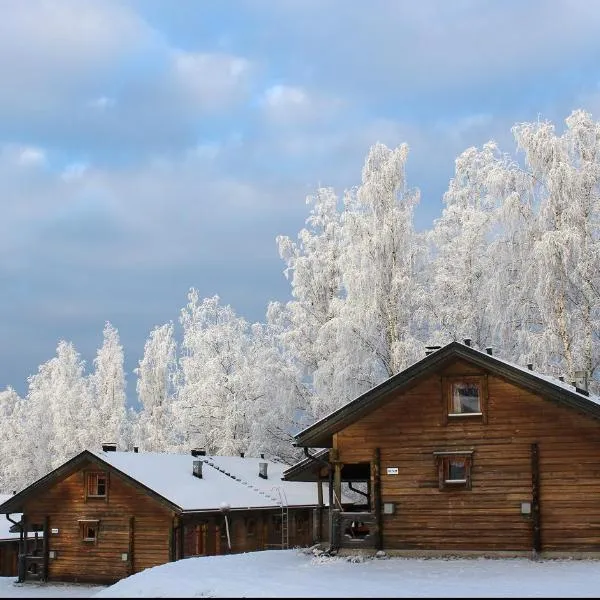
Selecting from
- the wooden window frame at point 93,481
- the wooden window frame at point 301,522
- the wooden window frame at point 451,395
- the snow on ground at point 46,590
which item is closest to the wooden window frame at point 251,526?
the wooden window frame at point 301,522

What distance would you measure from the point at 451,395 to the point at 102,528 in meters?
17.4

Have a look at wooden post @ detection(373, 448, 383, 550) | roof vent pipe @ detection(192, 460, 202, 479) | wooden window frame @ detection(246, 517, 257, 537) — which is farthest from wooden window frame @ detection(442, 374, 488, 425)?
wooden window frame @ detection(246, 517, 257, 537)

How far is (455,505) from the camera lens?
25.9 metres

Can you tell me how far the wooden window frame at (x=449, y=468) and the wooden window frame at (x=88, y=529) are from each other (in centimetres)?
1663

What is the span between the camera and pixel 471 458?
25.8 metres

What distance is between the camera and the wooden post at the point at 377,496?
2642 cm

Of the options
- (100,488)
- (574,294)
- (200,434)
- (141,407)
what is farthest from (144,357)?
(574,294)

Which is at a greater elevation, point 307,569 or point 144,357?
point 144,357

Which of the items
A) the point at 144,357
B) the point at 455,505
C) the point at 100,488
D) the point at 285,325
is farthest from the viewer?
the point at 144,357

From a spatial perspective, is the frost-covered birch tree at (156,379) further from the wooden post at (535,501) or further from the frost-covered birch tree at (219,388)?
the wooden post at (535,501)

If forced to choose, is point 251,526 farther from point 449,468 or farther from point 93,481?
point 449,468

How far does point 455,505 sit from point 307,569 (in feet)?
15.9

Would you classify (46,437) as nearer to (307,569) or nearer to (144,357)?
(144,357)

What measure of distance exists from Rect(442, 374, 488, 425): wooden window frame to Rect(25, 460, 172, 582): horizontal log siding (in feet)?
45.9
